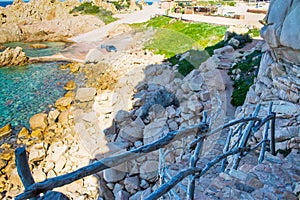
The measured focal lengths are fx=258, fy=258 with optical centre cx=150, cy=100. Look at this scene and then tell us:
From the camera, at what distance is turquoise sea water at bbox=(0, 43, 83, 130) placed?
432 inches

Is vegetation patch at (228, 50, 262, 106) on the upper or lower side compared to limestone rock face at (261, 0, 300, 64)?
lower

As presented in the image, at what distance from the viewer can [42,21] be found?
2922 centimetres

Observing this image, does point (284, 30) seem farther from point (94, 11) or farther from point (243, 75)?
point (94, 11)

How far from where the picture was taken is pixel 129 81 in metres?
12.4

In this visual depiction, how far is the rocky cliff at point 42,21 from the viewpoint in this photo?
1029 inches

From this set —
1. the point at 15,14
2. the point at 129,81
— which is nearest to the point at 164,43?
the point at 129,81

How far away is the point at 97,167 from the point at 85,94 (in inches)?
440

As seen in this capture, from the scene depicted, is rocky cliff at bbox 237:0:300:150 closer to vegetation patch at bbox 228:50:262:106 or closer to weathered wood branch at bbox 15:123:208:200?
vegetation patch at bbox 228:50:262:106

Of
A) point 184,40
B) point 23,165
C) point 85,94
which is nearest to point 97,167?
point 23,165

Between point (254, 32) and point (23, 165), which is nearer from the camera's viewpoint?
point (23, 165)

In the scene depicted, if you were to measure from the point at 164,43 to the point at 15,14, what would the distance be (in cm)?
2111

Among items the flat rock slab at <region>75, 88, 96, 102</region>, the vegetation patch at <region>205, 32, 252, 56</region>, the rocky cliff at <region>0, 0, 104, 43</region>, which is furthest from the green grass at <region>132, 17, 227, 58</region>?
the rocky cliff at <region>0, 0, 104, 43</region>

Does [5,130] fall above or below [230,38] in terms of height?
below

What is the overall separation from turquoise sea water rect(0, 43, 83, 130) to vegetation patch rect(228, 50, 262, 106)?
25.5 ft
